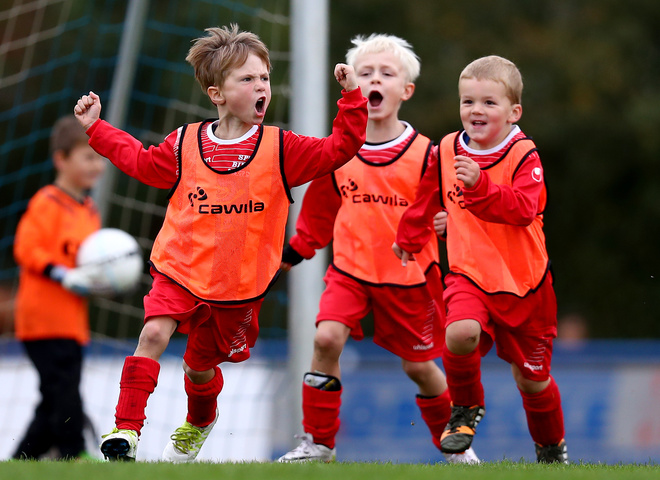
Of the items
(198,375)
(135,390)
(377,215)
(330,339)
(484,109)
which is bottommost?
(135,390)

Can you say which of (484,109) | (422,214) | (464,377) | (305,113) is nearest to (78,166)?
(305,113)

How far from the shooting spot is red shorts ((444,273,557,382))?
4996 mm

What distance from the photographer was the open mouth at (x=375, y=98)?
5672 mm

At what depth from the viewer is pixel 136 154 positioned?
4.95 metres

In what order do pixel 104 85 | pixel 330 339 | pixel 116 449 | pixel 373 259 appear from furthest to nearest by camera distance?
pixel 104 85 → pixel 373 259 → pixel 330 339 → pixel 116 449

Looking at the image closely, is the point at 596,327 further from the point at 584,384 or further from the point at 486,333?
the point at 486,333

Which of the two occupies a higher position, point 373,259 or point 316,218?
point 316,218

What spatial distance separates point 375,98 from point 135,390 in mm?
2076

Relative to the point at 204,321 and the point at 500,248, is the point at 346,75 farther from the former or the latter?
the point at 204,321

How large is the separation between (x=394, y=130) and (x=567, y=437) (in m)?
5.00

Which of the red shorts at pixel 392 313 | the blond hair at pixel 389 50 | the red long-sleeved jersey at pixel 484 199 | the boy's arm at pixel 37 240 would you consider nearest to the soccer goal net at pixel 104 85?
the boy's arm at pixel 37 240

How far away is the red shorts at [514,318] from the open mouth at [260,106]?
3.90 feet

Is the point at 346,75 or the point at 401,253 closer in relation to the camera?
the point at 346,75

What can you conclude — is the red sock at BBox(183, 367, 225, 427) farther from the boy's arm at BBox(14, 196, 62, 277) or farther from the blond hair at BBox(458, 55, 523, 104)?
the boy's arm at BBox(14, 196, 62, 277)
